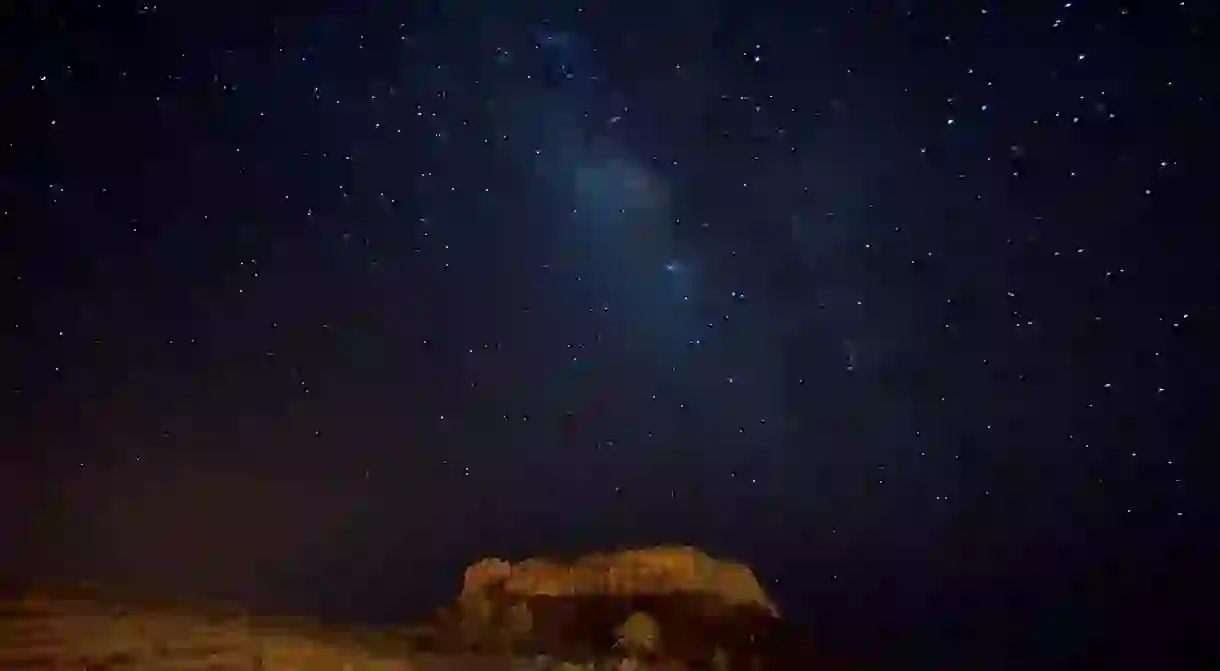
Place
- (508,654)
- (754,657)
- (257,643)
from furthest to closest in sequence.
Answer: (754,657) → (508,654) → (257,643)

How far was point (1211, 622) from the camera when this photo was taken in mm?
5293

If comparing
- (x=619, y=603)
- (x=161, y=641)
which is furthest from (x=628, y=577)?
(x=161, y=641)

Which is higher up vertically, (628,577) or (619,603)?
(628,577)

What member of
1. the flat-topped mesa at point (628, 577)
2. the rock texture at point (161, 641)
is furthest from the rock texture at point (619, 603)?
the rock texture at point (161, 641)

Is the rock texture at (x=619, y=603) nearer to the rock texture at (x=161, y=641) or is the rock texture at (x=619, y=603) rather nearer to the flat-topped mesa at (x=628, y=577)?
the flat-topped mesa at (x=628, y=577)

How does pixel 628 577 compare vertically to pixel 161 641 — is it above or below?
above

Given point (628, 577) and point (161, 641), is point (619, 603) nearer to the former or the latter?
point (628, 577)

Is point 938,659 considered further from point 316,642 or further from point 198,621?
point 198,621

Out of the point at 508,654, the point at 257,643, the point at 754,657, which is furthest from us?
the point at 754,657

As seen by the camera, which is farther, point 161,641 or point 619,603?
point 619,603

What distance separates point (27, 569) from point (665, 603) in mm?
2904

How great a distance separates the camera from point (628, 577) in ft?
17.9

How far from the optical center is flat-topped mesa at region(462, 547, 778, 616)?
516cm

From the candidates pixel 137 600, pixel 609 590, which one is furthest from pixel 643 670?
pixel 137 600
